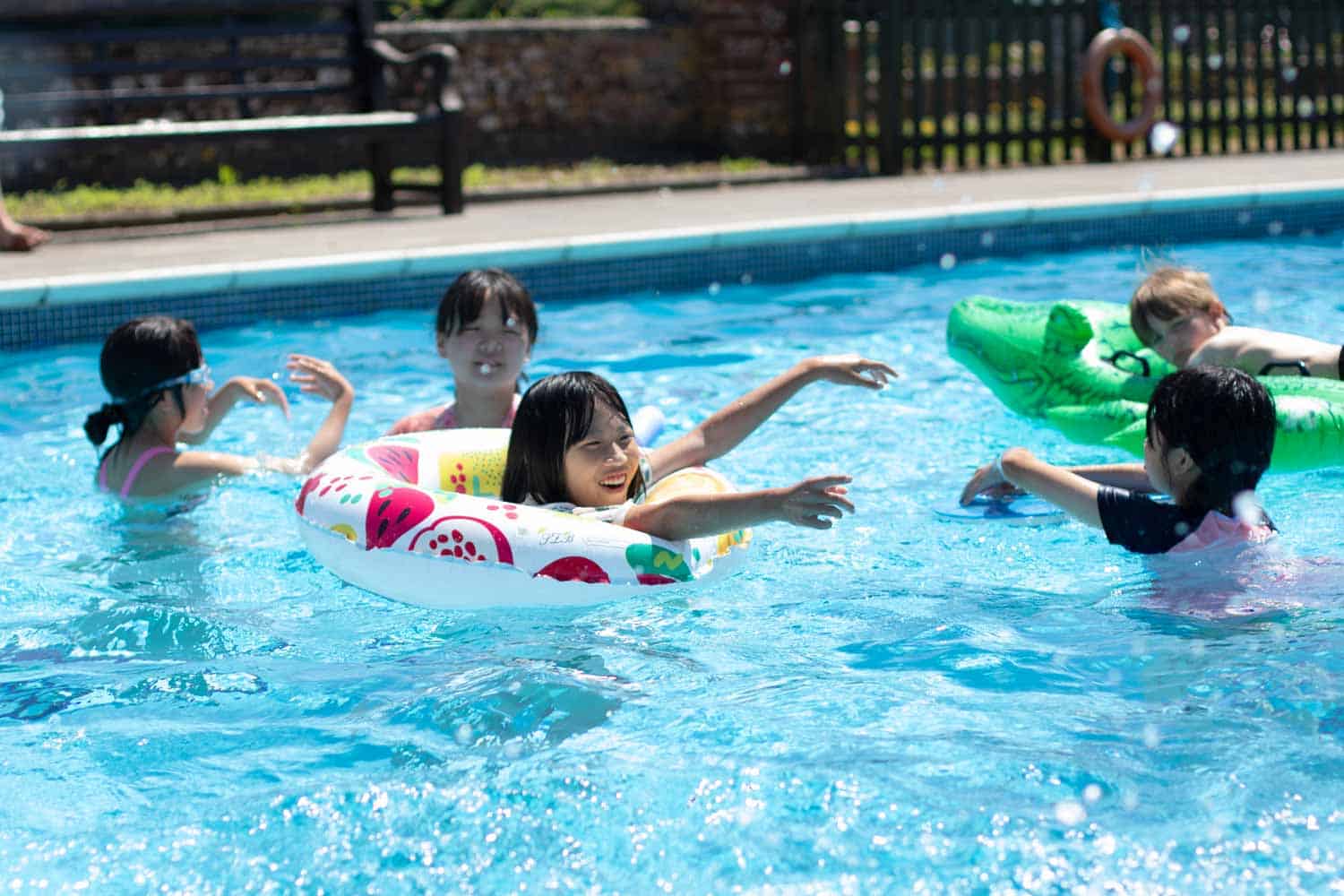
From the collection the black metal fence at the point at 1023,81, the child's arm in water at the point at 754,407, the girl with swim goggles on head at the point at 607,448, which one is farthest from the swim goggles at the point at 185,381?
the black metal fence at the point at 1023,81

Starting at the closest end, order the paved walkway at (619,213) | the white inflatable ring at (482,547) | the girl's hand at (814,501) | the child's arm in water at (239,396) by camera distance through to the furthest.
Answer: the girl's hand at (814,501) < the white inflatable ring at (482,547) < the child's arm in water at (239,396) < the paved walkway at (619,213)

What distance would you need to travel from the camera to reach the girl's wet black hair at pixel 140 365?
4.62m

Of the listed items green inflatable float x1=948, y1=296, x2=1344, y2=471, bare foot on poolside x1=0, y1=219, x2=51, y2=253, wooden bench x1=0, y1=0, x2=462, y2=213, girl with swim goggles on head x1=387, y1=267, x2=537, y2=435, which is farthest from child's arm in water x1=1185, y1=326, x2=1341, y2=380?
bare foot on poolside x1=0, y1=219, x2=51, y2=253

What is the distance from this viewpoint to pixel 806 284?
8.73m

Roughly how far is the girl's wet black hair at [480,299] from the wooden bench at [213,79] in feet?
15.2

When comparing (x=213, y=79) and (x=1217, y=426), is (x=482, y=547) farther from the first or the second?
(x=213, y=79)

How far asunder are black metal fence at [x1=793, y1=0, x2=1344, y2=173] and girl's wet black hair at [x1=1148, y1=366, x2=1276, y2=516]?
8066mm

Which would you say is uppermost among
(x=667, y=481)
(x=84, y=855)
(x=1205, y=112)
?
(x=1205, y=112)

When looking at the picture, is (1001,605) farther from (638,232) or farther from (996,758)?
(638,232)

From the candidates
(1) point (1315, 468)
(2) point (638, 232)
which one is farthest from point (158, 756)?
(2) point (638, 232)

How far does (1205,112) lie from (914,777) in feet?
34.2

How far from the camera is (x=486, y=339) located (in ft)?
15.0

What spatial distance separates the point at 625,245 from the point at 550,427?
4.75 metres

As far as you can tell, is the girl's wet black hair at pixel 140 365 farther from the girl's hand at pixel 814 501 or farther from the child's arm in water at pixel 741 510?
the girl's hand at pixel 814 501
